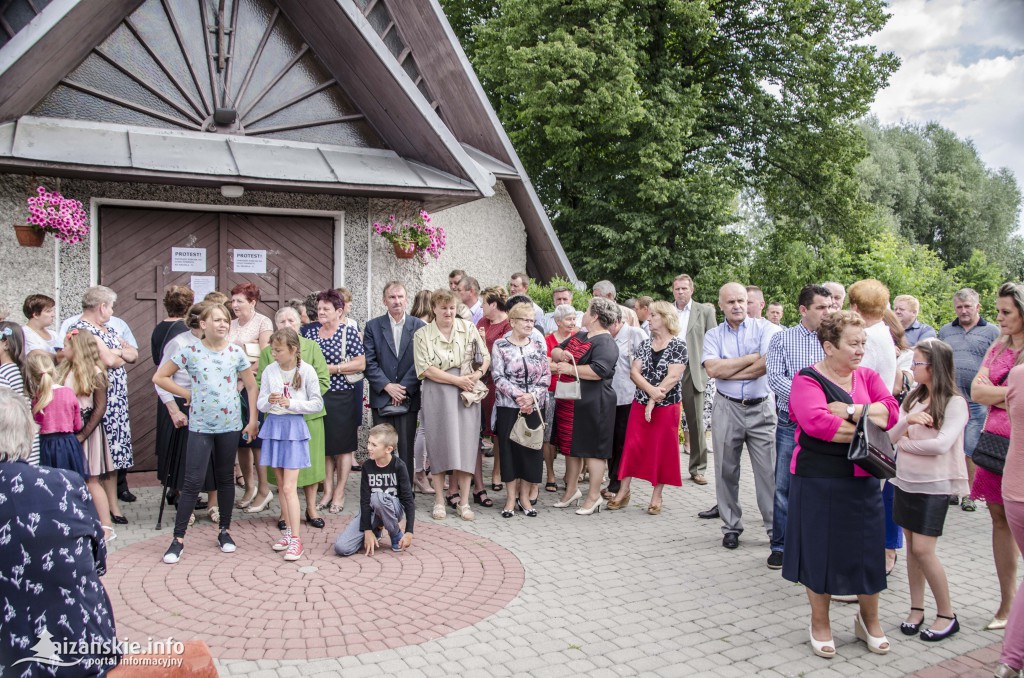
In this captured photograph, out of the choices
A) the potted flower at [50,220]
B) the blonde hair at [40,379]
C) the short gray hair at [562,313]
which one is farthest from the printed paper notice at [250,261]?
the short gray hair at [562,313]

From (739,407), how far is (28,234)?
683cm

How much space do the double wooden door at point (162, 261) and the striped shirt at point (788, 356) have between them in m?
5.59

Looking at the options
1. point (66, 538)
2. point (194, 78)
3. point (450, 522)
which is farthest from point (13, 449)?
point (194, 78)

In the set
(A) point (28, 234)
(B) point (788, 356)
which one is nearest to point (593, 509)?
(B) point (788, 356)

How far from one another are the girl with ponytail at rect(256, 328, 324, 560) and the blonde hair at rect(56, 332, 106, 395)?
1.30 m

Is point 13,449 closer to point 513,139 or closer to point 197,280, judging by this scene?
point 197,280

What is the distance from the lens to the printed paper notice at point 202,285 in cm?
866

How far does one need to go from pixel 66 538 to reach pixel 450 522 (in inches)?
175

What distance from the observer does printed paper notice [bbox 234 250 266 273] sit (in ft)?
29.2

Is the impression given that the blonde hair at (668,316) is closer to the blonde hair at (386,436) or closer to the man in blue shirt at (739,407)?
the man in blue shirt at (739,407)

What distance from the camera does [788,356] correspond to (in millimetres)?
5660

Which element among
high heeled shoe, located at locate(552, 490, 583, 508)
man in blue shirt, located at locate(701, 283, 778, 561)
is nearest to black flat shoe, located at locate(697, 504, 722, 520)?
man in blue shirt, located at locate(701, 283, 778, 561)

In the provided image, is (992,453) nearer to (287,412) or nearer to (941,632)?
(941,632)

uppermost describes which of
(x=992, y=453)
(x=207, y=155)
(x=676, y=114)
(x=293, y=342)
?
(x=676, y=114)
